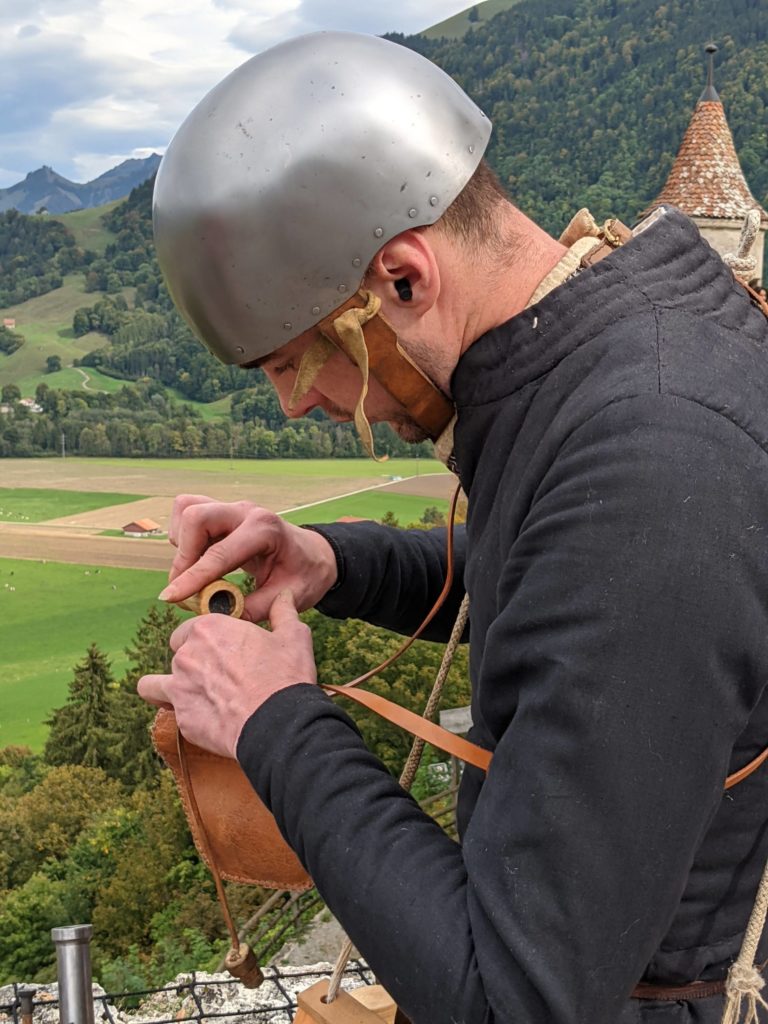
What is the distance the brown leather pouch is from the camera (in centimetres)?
174

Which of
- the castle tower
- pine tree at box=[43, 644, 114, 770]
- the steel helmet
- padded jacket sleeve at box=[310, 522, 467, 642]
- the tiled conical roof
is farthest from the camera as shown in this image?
pine tree at box=[43, 644, 114, 770]

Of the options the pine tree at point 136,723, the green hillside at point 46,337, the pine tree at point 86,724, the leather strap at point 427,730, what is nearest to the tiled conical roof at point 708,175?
the leather strap at point 427,730

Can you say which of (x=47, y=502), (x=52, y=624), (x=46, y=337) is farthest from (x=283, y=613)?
(x=46, y=337)

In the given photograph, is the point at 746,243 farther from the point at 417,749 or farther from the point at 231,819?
the point at 231,819

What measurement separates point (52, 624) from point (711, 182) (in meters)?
46.0

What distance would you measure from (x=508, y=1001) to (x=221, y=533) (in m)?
1.18

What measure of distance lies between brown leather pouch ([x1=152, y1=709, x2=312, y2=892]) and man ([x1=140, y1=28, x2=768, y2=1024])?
0.53 ft

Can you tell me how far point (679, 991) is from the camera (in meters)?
1.40

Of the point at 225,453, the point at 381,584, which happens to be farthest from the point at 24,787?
the point at 381,584

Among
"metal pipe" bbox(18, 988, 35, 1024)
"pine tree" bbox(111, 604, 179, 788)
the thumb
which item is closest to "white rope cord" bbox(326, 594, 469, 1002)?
the thumb

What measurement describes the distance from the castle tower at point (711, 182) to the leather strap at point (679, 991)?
63.3ft

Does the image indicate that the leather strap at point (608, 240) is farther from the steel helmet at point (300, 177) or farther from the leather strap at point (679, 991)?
the leather strap at point (679, 991)

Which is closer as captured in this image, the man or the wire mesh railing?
the man

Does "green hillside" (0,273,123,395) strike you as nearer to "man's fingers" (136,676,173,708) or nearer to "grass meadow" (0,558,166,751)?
"grass meadow" (0,558,166,751)
